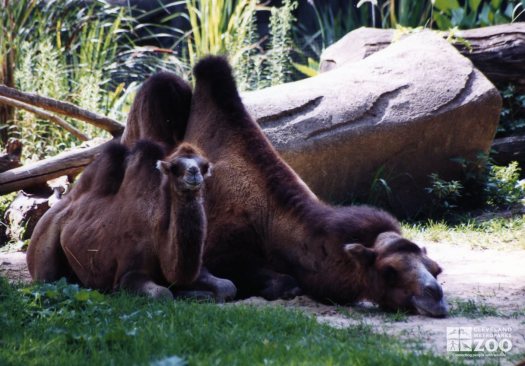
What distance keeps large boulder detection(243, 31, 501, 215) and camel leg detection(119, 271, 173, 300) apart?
10.6 feet

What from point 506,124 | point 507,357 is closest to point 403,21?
point 506,124

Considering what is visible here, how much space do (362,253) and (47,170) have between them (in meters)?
4.41

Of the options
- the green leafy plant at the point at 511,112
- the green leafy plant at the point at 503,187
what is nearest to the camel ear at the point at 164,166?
the green leafy plant at the point at 503,187

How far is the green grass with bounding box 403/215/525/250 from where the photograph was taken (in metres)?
8.79

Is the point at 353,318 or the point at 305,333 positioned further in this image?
the point at 353,318

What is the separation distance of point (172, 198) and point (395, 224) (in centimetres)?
172

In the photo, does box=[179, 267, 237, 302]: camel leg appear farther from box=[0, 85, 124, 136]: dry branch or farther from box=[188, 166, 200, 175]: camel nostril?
box=[0, 85, 124, 136]: dry branch

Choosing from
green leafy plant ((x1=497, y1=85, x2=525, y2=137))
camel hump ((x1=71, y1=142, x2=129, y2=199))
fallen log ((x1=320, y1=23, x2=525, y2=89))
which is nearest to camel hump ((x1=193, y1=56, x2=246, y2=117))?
camel hump ((x1=71, y1=142, x2=129, y2=199))

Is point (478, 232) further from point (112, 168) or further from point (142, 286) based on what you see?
point (142, 286)

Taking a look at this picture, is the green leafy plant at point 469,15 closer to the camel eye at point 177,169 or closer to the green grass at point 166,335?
the camel eye at point 177,169

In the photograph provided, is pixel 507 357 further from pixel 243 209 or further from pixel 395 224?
pixel 243 209

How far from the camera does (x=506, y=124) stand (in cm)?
1237

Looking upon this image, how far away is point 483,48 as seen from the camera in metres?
11.6

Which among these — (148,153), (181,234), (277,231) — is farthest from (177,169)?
(277,231)
